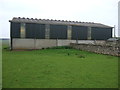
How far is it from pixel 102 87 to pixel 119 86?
→ 72 cm

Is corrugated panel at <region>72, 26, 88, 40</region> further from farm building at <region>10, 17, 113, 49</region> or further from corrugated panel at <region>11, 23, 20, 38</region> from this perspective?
corrugated panel at <region>11, 23, 20, 38</region>

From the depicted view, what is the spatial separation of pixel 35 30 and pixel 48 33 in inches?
111

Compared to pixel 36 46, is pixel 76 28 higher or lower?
higher

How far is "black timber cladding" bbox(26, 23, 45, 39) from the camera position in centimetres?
3675

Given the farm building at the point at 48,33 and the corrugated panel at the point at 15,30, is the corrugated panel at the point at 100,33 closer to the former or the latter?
the farm building at the point at 48,33

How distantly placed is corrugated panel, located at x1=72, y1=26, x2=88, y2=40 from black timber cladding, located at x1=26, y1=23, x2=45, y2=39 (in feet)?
23.0

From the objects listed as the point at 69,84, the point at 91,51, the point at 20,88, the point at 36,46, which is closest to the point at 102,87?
the point at 69,84

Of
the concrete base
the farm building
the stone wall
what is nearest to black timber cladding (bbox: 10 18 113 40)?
the farm building

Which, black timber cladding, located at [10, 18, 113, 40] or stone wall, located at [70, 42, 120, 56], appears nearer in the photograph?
stone wall, located at [70, 42, 120, 56]

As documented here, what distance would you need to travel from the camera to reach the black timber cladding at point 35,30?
121ft

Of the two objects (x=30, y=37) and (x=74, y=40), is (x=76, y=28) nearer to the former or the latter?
(x=74, y=40)

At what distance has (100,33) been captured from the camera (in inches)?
1663

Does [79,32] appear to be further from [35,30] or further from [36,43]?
[36,43]

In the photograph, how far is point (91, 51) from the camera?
89.2ft
